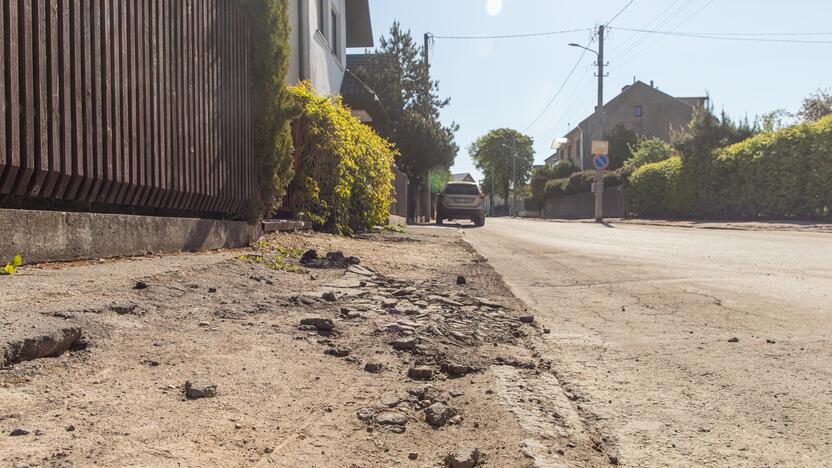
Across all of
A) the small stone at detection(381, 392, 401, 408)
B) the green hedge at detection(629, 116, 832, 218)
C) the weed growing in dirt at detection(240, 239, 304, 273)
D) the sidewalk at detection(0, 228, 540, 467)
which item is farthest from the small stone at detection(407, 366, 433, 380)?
the green hedge at detection(629, 116, 832, 218)

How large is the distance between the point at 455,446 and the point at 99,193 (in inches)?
123

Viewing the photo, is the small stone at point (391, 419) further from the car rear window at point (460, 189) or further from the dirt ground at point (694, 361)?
the car rear window at point (460, 189)

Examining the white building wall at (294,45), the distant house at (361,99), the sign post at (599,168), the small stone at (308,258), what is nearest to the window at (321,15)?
the white building wall at (294,45)

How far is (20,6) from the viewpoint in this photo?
306 centimetres

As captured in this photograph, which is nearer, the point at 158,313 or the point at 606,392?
the point at 606,392

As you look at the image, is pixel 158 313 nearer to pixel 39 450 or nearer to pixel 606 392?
pixel 39 450

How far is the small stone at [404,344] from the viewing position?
2756 millimetres

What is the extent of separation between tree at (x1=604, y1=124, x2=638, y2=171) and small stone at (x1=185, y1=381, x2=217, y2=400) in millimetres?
44484

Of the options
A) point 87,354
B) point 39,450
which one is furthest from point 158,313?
point 39,450

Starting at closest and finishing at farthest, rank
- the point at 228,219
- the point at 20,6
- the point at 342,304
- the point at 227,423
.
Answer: the point at 227,423 → the point at 20,6 → the point at 342,304 → the point at 228,219

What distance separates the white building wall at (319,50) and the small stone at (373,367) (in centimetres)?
758

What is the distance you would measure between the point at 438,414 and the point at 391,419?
156 millimetres

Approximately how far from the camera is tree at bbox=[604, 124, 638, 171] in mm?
43562

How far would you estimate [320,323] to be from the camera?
301cm
